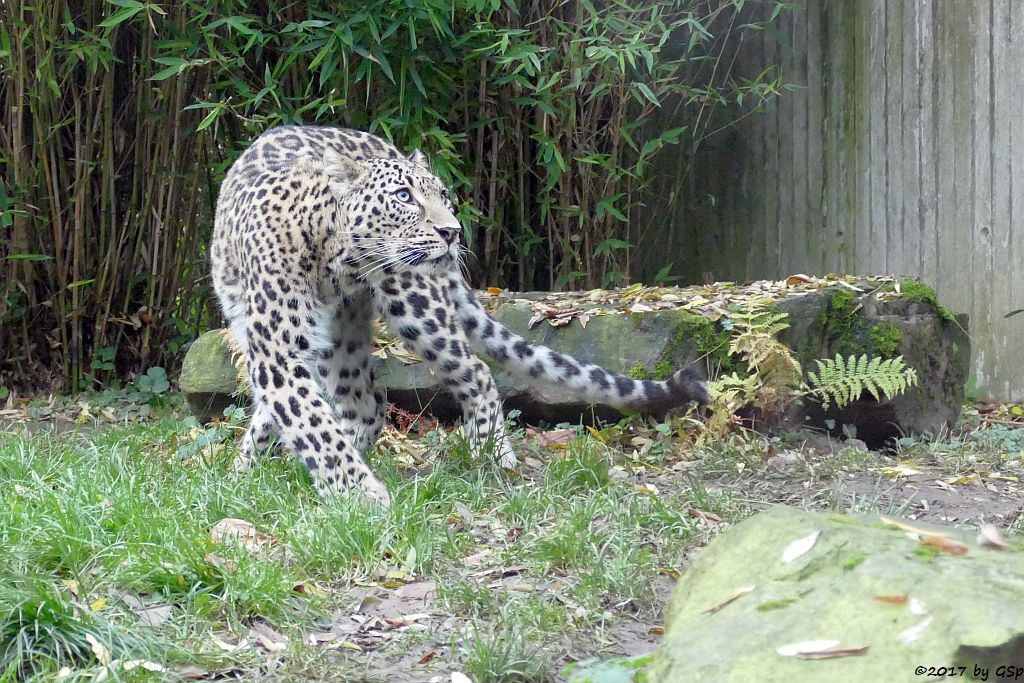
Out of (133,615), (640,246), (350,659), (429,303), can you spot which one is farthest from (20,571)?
(640,246)

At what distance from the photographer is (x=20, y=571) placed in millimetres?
3410

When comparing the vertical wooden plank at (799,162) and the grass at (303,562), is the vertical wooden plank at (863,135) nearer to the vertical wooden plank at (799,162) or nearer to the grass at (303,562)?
the vertical wooden plank at (799,162)

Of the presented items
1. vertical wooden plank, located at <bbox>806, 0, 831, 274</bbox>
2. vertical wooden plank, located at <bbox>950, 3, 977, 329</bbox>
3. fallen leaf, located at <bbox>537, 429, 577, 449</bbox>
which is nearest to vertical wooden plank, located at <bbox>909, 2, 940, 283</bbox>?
vertical wooden plank, located at <bbox>950, 3, 977, 329</bbox>

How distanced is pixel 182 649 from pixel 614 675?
119 centimetres

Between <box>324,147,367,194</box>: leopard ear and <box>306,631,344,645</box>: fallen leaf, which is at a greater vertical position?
<box>324,147,367,194</box>: leopard ear

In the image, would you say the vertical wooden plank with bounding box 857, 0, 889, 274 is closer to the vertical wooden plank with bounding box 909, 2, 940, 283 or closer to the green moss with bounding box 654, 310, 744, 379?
the vertical wooden plank with bounding box 909, 2, 940, 283

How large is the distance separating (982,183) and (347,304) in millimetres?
4672

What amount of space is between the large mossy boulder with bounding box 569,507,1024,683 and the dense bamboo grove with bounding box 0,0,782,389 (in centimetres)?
481

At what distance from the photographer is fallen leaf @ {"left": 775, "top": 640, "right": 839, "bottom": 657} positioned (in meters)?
2.26

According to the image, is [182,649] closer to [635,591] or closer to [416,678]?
[416,678]

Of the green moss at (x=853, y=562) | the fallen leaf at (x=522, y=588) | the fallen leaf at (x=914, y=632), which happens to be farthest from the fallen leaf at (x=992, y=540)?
the fallen leaf at (x=522, y=588)

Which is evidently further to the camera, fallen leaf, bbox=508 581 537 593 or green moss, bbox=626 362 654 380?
green moss, bbox=626 362 654 380

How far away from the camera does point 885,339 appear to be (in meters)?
6.24

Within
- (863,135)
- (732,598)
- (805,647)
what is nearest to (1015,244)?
(863,135)
